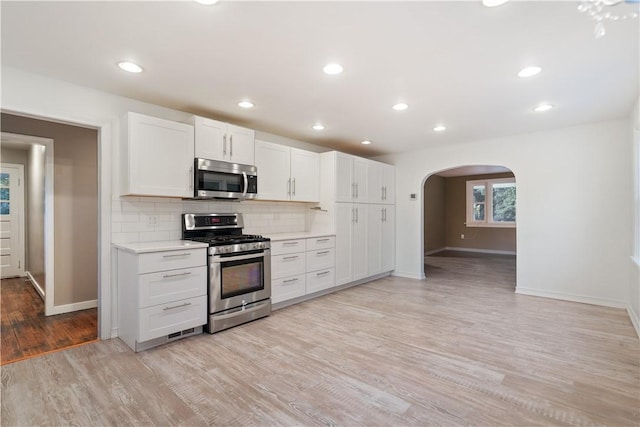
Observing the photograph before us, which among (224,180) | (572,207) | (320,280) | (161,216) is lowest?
(320,280)

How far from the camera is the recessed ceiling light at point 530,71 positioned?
8.36 feet

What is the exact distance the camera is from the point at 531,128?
4422mm

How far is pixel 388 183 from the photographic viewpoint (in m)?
5.96

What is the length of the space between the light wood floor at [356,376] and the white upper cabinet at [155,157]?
148cm

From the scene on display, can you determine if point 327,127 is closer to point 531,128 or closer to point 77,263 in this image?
point 531,128

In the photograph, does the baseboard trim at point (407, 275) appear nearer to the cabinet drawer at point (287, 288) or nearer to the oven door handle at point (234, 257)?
the cabinet drawer at point (287, 288)

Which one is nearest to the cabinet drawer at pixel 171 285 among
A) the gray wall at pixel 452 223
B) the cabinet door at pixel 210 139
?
the cabinet door at pixel 210 139

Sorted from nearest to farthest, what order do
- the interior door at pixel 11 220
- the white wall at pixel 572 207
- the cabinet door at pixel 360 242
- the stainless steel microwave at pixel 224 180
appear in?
the stainless steel microwave at pixel 224 180 < the white wall at pixel 572 207 < the cabinet door at pixel 360 242 < the interior door at pixel 11 220

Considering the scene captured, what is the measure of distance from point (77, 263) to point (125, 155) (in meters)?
1.99

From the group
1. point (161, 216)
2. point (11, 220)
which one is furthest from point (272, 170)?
point (11, 220)

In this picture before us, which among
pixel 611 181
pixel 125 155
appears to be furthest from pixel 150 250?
pixel 611 181

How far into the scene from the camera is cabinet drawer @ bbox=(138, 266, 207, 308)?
9.03 feet

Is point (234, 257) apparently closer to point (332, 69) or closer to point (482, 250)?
point (332, 69)

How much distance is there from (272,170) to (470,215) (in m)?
7.72
